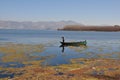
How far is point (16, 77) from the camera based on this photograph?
25109mm

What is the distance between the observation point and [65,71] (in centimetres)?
2862

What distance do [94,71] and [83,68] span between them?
7.03ft

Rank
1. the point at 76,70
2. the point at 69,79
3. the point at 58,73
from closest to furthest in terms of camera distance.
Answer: the point at 69,79 → the point at 58,73 → the point at 76,70

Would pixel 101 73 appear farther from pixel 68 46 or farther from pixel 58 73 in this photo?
pixel 68 46

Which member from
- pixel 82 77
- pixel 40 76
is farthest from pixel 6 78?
pixel 82 77

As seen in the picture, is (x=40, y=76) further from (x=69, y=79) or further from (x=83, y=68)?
(x=83, y=68)

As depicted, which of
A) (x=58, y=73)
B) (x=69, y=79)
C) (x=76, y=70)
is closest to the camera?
(x=69, y=79)

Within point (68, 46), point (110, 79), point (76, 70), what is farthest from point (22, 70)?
point (68, 46)

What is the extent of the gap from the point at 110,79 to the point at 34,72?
8.67 meters

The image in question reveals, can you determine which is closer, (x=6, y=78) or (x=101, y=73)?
(x=6, y=78)

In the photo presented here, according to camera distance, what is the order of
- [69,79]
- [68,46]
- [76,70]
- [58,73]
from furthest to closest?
1. [68,46]
2. [76,70]
3. [58,73]
4. [69,79]

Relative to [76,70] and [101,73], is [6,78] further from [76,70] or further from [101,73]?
[101,73]

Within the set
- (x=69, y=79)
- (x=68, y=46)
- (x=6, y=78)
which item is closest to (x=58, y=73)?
(x=69, y=79)

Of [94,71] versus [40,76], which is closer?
[40,76]
